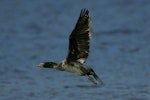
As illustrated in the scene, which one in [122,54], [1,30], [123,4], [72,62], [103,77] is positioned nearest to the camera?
[72,62]

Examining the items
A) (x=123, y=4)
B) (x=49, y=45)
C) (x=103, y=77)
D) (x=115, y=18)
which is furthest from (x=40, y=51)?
(x=123, y=4)

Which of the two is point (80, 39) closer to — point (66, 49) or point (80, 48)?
point (80, 48)

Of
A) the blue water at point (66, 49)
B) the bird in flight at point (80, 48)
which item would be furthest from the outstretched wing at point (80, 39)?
the blue water at point (66, 49)

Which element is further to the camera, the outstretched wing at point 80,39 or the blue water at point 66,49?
the blue water at point 66,49

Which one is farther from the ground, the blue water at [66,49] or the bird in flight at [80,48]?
the blue water at [66,49]

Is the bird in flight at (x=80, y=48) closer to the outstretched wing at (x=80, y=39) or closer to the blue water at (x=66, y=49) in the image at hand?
the outstretched wing at (x=80, y=39)

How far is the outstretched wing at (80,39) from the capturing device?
31.8ft

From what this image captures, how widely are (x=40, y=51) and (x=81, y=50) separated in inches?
253

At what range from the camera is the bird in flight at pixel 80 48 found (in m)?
9.70

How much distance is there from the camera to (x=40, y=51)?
16266 millimetres

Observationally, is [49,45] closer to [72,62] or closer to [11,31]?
[11,31]

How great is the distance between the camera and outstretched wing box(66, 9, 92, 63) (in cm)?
970

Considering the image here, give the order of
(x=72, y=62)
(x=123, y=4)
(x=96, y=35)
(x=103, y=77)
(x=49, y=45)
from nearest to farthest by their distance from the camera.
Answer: (x=72, y=62)
(x=103, y=77)
(x=49, y=45)
(x=96, y=35)
(x=123, y=4)

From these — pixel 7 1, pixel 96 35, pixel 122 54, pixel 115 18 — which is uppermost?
pixel 7 1
